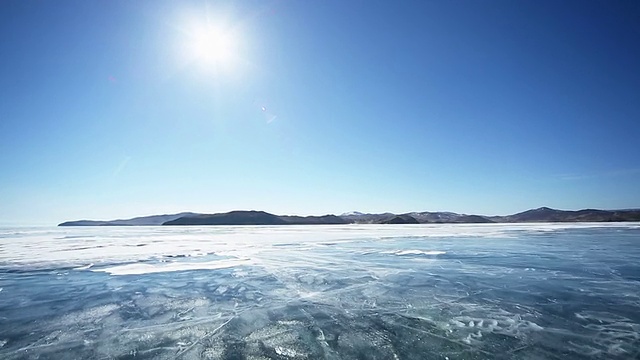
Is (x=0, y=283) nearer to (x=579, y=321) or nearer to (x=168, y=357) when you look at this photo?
(x=168, y=357)

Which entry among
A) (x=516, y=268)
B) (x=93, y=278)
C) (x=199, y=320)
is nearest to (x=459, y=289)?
(x=516, y=268)

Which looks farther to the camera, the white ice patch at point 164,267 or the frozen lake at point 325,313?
the white ice patch at point 164,267

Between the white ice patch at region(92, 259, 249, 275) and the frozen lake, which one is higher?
the white ice patch at region(92, 259, 249, 275)

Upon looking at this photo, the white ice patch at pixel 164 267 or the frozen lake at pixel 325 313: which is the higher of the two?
the white ice patch at pixel 164 267

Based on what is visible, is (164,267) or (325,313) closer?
(325,313)

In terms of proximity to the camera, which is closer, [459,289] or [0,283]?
[459,289]

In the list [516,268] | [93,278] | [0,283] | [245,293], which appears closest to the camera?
[245,293]

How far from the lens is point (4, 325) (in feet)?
14.7

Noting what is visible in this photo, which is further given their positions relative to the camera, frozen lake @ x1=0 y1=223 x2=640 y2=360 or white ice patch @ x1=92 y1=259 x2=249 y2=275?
white ice patch @ x1=92 y1=259 x2=249 y2=275

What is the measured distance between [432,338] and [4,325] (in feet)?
19.4

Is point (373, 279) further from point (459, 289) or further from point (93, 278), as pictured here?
point (93, 278)

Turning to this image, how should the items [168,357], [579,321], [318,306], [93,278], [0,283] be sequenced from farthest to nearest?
[93,278] → [0,283] → [318,306] → [579,321] → [168,357]

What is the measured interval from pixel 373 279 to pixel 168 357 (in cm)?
501

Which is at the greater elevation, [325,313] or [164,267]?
[164,267]
